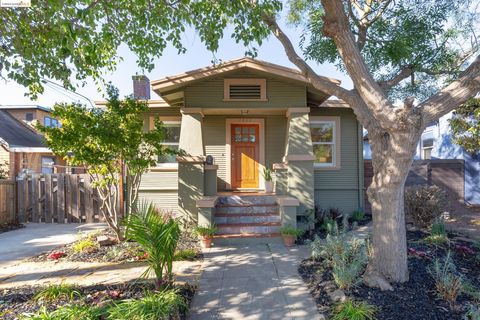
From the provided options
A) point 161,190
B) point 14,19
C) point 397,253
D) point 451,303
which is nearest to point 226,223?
point 161,190

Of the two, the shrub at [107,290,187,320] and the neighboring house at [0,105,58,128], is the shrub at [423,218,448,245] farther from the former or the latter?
the neighboring house at [0,105,58,128]

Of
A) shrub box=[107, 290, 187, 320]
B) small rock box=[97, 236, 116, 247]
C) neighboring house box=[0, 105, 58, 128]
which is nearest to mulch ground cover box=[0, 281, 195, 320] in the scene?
shrub box=[107, 290, 187, 320]

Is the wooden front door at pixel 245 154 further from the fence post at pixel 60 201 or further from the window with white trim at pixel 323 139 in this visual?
the fence post at pixel 60 201

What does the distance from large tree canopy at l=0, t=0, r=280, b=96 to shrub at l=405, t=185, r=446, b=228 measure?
5.14 meters

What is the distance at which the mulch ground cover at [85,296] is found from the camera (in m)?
3.18

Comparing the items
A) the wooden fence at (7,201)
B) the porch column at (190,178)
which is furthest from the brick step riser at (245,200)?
the wooden fence at (7,201)

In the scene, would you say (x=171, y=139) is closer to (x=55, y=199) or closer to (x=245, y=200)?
(x=245, y=200)

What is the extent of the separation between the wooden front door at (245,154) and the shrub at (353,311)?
6.01m

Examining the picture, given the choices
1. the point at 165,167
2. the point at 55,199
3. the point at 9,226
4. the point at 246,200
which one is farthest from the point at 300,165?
the point at 9,226

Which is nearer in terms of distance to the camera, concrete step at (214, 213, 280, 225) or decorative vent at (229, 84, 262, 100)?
concrete step at (214, 213, 280, 225)

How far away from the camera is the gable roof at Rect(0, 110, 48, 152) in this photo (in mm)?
13233

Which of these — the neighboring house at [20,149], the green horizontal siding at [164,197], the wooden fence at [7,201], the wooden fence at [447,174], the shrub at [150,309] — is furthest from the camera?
the neighboring house at [20,149]

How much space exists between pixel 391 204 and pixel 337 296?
1347 mm

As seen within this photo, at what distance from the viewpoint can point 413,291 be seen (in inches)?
135
